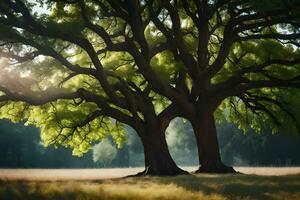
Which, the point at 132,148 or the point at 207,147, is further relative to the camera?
the point at 132,148

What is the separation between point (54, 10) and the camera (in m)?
24.4

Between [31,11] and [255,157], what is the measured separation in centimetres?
6581

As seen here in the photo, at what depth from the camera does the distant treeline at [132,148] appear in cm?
7825

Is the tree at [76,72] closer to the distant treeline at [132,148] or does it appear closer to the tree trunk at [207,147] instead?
the tree trunk at [207,147]

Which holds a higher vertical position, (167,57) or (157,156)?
(167,57)

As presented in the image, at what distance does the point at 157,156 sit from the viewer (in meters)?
28.8

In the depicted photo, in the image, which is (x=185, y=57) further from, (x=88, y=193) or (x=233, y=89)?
(x=88, y=193)

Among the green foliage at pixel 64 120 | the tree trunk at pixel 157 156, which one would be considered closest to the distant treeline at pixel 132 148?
the green foliage at pixel 64 120

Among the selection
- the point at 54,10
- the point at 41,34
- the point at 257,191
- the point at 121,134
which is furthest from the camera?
the point at 121,134

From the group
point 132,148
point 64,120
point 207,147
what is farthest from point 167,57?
point 132,148

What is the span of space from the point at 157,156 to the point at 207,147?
3137 millimetres

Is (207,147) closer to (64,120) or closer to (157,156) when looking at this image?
(157,156)

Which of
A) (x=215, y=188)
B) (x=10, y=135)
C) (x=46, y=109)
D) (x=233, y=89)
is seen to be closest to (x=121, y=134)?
(x=46, y=109)

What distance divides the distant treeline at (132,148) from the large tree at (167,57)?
124 ft
